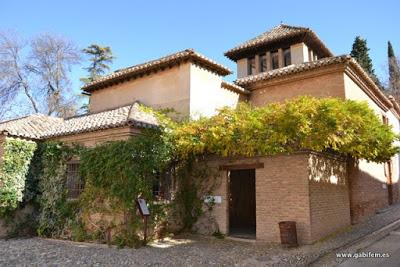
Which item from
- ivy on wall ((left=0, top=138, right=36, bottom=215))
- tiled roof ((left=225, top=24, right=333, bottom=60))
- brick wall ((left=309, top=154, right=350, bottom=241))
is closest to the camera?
brick wall ((left=309, top=154, right=350, bottom=241))

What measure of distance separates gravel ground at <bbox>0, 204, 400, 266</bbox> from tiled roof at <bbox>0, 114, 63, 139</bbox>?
3720 mm

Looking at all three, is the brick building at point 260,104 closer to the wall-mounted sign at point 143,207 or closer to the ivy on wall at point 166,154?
the ivy on wall at point 166,154

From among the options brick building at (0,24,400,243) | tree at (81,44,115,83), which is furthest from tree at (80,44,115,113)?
brick building at (0,24,400,243)

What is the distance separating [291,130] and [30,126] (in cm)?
1031

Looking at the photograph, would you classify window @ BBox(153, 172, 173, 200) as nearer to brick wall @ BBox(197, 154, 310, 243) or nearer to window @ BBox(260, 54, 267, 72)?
brick wall @ BBox(197, 154, 310, 243)

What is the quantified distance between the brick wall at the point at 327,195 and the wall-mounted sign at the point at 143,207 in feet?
15.6

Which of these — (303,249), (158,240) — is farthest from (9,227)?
(303,249)

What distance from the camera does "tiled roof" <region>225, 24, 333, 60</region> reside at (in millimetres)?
17266

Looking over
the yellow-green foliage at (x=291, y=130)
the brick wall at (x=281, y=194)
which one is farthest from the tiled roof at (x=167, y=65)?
the brick wall at (x=281, y=194)

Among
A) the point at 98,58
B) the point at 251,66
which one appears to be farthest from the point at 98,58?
the point at 251,66

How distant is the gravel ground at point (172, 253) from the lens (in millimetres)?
7670

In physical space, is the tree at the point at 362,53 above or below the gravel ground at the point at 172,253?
above

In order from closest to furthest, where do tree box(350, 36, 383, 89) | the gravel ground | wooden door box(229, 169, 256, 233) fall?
the gravel ground → wooden door box(229, 169, 256, 233) → tree box(350, 36, 383, 89)

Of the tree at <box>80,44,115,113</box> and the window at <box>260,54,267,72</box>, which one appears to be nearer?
the window at <box>260,54,267,72</box>
